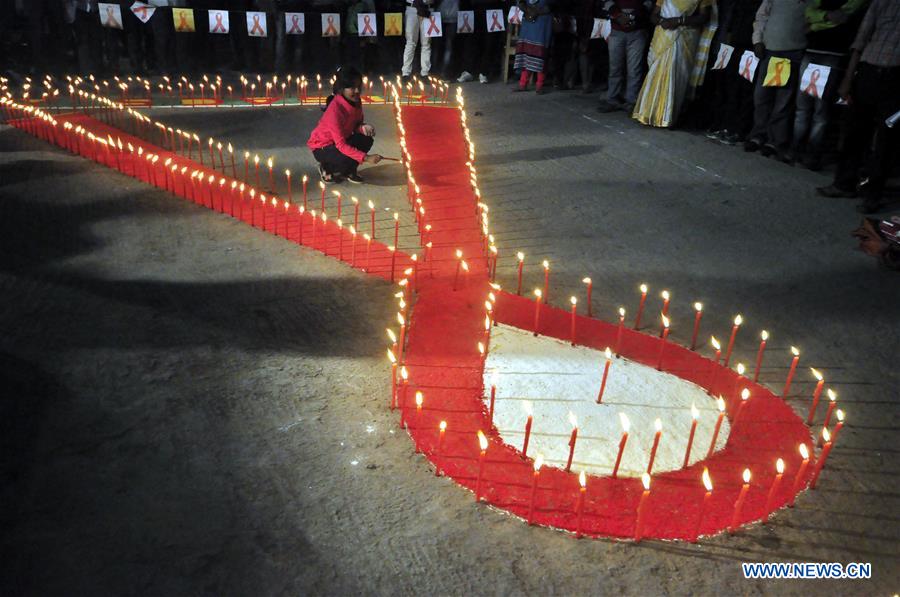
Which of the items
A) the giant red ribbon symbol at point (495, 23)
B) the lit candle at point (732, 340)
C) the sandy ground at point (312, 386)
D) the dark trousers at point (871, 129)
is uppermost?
the giant red ribbon symbol at point (495, 23)

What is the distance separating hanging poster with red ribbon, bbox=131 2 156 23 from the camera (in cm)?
1108

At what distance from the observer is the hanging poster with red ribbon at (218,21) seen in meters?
11.2

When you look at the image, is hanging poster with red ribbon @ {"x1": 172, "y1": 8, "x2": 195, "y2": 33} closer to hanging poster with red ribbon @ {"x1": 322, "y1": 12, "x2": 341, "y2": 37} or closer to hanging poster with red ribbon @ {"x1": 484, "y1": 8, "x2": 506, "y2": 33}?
hanging poster with red ribbon @ {"x1": 322, "y1": 12, "x2": 341, "y2": 37}

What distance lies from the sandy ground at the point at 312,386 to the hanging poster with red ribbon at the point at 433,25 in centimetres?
502

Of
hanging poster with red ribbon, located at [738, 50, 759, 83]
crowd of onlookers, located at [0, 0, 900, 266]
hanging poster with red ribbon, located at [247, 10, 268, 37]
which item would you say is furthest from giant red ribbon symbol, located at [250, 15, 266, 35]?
hanging poster with red ribbon, located at [738, 50, 759, 83]

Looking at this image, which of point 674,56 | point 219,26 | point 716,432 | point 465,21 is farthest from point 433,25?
point 716,432

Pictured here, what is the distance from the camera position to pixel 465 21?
39.2ft

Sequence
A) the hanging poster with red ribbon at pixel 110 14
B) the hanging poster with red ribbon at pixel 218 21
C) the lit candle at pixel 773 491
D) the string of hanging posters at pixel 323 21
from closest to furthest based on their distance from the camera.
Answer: the lit candle at pixel 773 491 < the hanging poster with red ribbon at pixel 110 14 < the string of hanging posters at pixel 323 21 < the hanging poster with red ribbon at pixel 218 21

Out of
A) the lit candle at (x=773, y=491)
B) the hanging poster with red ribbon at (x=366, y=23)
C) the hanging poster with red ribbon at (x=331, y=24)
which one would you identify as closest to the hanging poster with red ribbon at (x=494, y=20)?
the hanging poster with red ribbon at (x=366, y=23)

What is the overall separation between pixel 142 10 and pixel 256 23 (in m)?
1.61

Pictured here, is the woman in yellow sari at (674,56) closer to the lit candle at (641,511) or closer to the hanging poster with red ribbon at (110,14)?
the lit candle at (641,511)

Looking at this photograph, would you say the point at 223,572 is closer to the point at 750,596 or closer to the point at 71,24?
the point at 750,596

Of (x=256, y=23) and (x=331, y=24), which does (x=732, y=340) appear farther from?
(x=256, y=23)

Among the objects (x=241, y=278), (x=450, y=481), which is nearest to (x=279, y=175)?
(x=241, y=278)
